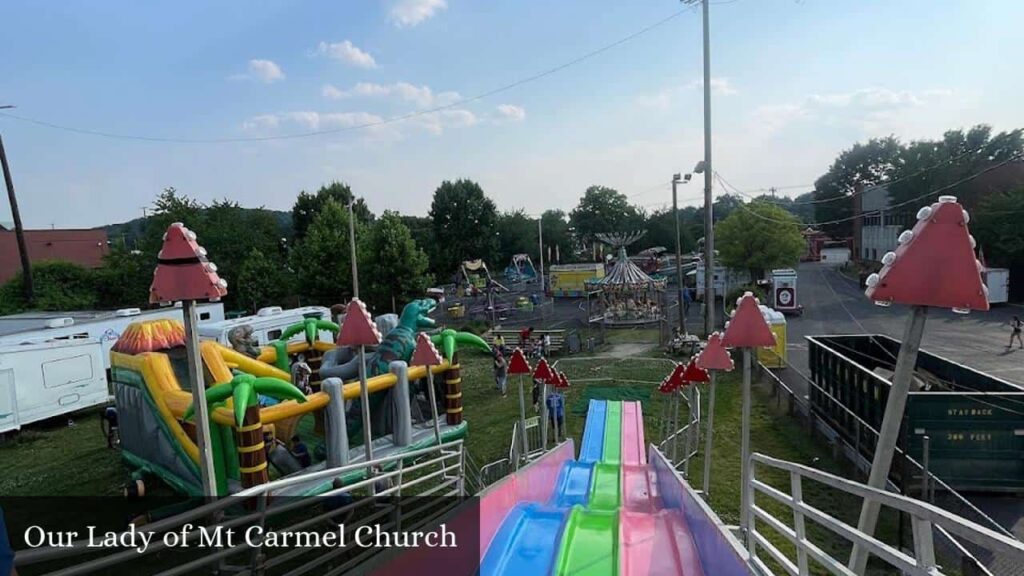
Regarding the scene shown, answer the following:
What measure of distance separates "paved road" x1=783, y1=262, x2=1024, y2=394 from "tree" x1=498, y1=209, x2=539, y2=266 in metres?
41.6

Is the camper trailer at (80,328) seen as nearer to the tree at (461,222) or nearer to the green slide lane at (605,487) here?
the green slide lane at (605,487)

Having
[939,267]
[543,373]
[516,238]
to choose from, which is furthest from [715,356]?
[516,238]

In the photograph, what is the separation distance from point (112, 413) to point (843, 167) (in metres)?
92.8

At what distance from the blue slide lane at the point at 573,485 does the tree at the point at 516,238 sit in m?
67.1

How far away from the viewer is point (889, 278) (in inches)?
139

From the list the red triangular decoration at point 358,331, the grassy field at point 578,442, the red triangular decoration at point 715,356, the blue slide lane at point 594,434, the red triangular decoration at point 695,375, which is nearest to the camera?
the red triangular decoration at point 715,356

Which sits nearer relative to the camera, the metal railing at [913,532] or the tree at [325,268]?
the metal railing at [913,532]

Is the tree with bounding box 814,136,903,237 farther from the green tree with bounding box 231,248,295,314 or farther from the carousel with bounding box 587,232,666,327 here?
the green tree with bounding box 231,248,295,314

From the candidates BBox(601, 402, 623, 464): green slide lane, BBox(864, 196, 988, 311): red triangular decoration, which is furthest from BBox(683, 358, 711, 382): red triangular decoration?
BBox(864, 196, 988, 311): red triangular decoration

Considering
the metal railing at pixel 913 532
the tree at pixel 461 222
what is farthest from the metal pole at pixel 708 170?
the tree at pixel 461 222

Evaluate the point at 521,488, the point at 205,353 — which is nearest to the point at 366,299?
the point at 205,353

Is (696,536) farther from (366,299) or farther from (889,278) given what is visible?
(366,299)

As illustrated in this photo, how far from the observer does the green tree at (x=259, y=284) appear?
3556cm

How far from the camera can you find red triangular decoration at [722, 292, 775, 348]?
21.3 feet
